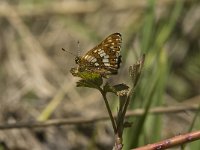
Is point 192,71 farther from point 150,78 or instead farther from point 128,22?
point 150,78

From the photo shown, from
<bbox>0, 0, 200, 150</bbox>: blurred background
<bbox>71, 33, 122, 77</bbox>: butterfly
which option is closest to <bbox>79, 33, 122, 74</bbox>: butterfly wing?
<bbox>71, 33, 122, 77</bbox>: butterfly

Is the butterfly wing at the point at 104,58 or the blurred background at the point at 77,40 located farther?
the blurred background at the point at 77,40

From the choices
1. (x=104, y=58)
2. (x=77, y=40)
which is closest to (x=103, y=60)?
(x=104, y=58)

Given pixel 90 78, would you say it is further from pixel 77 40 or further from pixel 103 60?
pixel 77 40

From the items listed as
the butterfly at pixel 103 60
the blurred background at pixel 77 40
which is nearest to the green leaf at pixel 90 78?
the butterfly at pixel 103 60

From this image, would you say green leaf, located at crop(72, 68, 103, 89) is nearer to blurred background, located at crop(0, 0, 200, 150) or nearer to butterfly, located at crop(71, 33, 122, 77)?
butterfly, located at crop(71, 33, 122, 77)

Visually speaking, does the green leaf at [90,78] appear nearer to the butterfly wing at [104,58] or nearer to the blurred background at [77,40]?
the butterfly wing at [104,58]

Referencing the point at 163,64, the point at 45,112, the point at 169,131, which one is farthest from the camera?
the point at 169,131

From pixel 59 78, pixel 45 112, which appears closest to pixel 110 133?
pixel 45 112
